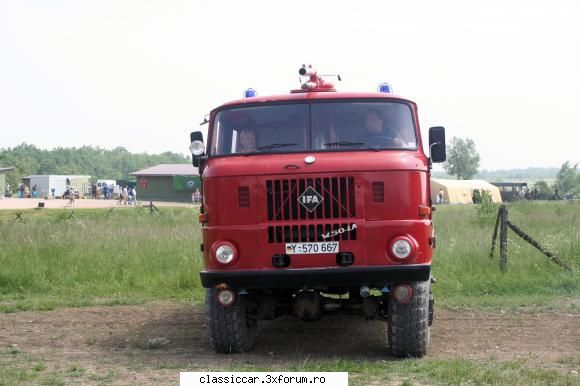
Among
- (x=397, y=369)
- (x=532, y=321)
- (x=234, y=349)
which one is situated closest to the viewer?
(x=397, y=369)

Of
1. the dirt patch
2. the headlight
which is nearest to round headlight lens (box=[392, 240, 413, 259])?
the headlight

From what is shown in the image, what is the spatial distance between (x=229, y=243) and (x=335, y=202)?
1.09 metres

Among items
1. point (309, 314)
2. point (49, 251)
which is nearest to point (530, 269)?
point (309, 314)

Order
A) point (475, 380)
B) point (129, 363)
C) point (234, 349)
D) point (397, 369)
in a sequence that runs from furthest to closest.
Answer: point (234, 349), point (129, 363), point (397, 369), point (475, 380)

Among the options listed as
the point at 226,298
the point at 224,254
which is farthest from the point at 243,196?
the point at 226,298

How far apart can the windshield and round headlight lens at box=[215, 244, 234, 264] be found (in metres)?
1.09

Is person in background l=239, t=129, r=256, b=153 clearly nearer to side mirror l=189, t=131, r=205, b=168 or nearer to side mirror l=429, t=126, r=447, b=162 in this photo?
side mirror l=189, t=131, r=205, b=168

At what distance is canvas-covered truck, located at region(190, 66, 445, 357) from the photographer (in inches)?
281

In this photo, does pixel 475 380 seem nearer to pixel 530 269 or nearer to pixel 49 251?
pixel 530 269

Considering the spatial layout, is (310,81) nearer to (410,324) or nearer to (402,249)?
(402,249)

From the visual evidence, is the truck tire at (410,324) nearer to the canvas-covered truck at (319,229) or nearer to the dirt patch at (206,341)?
the canvas-covered truck at (319,229)

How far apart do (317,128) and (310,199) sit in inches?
39.8

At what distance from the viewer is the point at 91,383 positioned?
633 cm

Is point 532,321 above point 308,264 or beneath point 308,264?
beneath
